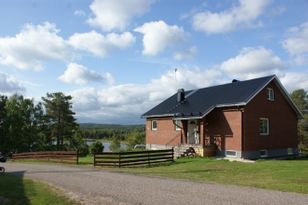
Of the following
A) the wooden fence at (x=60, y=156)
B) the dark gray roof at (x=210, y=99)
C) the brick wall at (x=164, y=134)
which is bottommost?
the wooden fence at (x=60, y=156)

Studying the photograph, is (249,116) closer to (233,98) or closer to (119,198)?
(233,98)

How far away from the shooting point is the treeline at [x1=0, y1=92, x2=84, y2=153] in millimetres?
65000

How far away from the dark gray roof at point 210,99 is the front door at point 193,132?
1116 mm

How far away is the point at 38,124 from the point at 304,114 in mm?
43781

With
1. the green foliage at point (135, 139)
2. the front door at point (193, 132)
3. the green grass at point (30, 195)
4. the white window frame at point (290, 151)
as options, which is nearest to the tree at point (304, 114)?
the white window frame at point (290, 151)

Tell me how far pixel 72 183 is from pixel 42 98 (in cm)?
5880

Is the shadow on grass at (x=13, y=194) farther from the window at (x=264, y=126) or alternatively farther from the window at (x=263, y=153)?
the window at (x=264, y=126)

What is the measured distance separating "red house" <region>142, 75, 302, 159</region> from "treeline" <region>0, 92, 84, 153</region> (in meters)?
37.2

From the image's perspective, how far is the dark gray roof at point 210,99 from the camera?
98.5 ft

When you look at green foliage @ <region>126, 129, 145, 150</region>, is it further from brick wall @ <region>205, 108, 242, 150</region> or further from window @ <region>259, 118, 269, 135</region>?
window @ <region>259, 118, 269, 135</region>

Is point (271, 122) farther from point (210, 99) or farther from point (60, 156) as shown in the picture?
point (60, 156)

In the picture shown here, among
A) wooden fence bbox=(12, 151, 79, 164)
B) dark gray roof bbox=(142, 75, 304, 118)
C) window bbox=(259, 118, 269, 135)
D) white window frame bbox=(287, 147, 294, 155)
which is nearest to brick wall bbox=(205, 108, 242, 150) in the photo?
dark gray roof bbox=(142, 75, 304, 118)

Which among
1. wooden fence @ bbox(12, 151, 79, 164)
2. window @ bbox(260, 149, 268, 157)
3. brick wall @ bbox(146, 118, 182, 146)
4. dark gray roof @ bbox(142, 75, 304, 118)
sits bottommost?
wooden fence @ bbox(12, 151, 79, 164)

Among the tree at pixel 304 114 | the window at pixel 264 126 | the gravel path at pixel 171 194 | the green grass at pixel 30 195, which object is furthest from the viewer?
the tree at pixel 304 114
